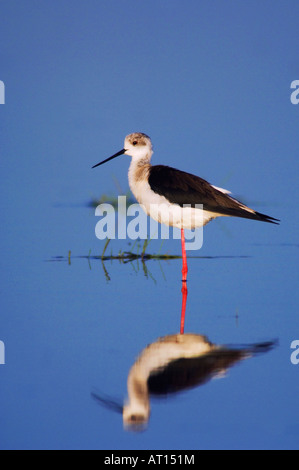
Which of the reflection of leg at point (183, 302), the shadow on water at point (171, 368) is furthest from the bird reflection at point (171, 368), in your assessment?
the reflection of leg at point (183, 302)

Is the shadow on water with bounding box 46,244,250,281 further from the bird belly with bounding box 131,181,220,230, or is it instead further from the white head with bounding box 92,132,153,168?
the white head with bounding box 92,132,153,168

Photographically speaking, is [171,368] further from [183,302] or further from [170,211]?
[170,211]

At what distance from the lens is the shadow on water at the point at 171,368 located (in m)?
4.08

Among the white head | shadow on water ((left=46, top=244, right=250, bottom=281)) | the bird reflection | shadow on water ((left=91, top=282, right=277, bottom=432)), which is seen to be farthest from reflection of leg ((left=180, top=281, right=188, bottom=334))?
the white head

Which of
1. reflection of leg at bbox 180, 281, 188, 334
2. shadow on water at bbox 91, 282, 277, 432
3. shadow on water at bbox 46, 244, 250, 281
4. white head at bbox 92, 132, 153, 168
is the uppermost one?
white head at bbox 92, 132, 153, 168

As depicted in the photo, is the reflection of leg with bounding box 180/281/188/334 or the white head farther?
the white head

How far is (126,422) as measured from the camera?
3.96 m

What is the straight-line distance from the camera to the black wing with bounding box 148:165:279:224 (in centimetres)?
733

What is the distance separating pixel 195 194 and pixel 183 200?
0.14 metres

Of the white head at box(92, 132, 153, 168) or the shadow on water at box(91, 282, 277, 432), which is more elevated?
the white head at box(92, 132, 153, 168)

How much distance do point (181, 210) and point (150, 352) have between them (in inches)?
113
